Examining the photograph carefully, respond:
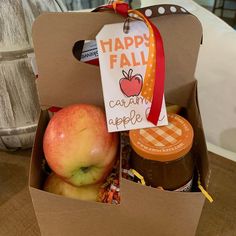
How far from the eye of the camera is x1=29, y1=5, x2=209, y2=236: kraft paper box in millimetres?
435

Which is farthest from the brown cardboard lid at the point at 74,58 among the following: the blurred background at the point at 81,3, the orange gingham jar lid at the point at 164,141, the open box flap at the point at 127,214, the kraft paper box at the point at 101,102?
the blurred background at the point at 81,3

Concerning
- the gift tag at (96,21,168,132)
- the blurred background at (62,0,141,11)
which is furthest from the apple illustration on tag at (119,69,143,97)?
the blurred background at (62,0,141,11)

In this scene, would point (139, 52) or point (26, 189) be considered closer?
point (139, 52)

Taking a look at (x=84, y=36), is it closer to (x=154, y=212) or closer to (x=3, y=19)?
(x=3, y=19)

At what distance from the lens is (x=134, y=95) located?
542mm

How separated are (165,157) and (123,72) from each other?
17cm

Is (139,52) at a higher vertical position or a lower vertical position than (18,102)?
higher

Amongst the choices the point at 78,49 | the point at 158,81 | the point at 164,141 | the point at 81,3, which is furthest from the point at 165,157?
the point at 81,3

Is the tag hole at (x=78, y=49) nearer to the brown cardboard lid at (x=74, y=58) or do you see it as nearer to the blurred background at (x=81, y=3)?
the brown cardboard lid at (x=74, y=58)

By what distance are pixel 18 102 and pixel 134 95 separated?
27cm

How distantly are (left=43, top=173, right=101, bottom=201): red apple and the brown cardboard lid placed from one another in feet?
0.49

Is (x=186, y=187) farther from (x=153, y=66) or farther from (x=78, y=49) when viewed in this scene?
(x=78, y=49)

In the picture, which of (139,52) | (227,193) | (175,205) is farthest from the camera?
(227,193)

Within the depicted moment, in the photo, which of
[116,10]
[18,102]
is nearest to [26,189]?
[18,102]
